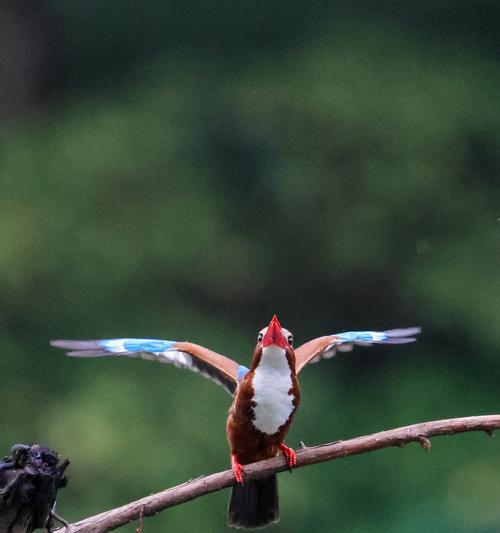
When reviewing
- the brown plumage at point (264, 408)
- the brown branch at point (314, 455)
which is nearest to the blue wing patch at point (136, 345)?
the brown plumage at point (264, 408)

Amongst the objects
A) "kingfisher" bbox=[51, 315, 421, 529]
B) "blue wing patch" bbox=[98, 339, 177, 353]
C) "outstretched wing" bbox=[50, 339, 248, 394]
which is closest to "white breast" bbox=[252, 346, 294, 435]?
"kingfisher" bbox=[51, 315, 421, 529]

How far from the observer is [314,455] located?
6.41ft

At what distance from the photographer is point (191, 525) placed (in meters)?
4.56

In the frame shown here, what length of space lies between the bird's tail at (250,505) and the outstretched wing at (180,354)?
207mm

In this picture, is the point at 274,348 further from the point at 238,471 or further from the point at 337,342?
the point at 337,342

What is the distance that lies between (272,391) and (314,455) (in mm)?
268

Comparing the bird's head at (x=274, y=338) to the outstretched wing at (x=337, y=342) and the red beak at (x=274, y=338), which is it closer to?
the red beak at (x=274, y=338)

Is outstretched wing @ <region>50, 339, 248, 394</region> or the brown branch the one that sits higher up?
outstretched wing @ <region>50, 339, 248, 394</region>

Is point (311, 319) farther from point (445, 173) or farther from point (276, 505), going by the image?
point (276, 505)

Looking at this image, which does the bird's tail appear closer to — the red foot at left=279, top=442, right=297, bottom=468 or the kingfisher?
the kingfisher

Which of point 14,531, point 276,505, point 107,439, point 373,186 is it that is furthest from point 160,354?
point 373,186

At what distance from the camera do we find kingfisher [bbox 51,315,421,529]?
2.18m

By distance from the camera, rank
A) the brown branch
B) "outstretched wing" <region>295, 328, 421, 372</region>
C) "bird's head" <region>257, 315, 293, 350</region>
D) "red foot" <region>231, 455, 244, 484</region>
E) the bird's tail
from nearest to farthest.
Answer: the brown branch
"red foot" <region>231, 455, 244, 484</region>
"bird's head" <region>257, 315, 293, 350</region>
"outstretched wing" <region>295, 328, 421, 372</region>
the bird's tail

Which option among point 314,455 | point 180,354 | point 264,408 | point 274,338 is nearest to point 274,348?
point 274,338
